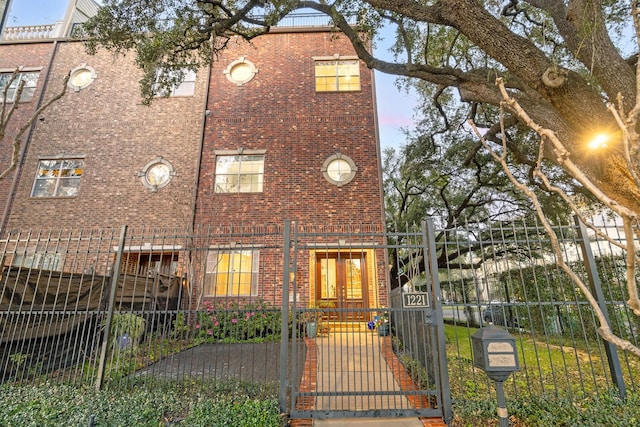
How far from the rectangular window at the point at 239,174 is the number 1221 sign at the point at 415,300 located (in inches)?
285

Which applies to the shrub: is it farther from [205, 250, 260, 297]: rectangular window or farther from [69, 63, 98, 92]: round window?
[69, 63, 98, 92]: round window

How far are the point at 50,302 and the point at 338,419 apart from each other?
546 centimetres

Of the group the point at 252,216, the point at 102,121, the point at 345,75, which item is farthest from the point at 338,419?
the point at 102,121

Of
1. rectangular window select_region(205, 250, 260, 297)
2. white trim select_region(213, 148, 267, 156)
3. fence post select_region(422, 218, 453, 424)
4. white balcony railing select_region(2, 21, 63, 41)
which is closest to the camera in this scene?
fence post select_region(422, 218, 453, 424)

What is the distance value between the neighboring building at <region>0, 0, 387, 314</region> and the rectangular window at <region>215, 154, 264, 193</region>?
0.04m

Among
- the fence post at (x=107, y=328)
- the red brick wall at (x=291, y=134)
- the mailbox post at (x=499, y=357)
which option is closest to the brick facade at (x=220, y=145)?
the red brick wall at (x=291, y=134)

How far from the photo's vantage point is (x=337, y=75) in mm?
11508

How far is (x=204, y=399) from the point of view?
3846mm

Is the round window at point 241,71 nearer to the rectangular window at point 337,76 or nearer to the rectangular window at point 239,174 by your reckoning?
the rectangular window at point 337,76

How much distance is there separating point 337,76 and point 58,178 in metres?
10.6

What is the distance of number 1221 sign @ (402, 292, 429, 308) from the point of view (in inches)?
158

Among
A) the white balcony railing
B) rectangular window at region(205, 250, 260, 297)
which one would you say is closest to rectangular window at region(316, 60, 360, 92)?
rectangular window at region(205, 250, 260, 297)

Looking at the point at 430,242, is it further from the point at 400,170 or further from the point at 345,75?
the point at 400,170

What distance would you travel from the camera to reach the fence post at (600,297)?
395 centimetres
